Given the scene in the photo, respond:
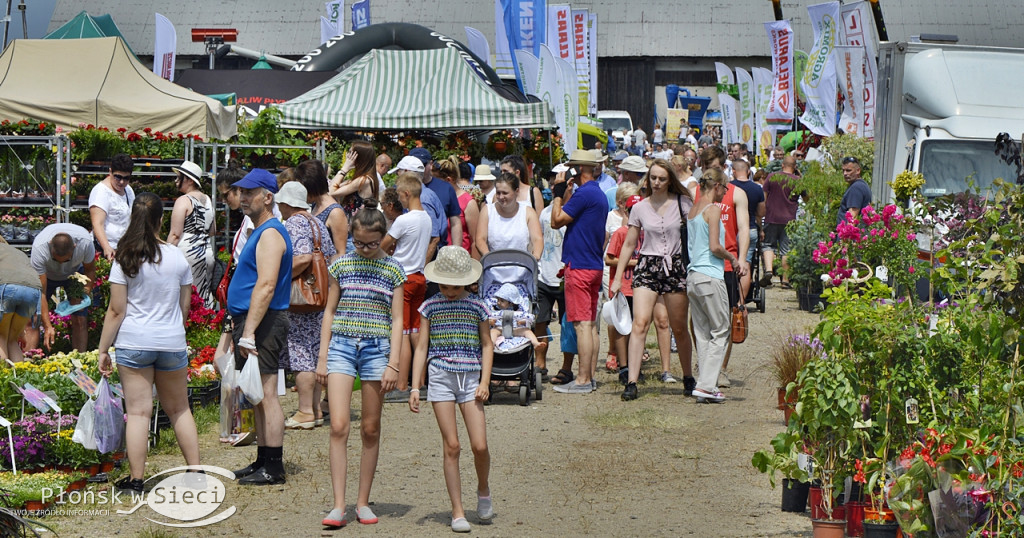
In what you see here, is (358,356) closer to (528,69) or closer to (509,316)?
(509,316)

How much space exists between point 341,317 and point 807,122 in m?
18.8

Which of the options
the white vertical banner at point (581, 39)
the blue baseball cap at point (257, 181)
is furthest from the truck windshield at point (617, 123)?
the blue baseball cap at point (257, 181)

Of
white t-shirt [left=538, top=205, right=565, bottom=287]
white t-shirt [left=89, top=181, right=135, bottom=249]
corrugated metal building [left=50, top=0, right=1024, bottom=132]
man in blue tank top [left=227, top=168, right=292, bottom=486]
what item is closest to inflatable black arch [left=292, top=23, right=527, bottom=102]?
white t-shirt [left=89, top=181, right=135, bottom=249]

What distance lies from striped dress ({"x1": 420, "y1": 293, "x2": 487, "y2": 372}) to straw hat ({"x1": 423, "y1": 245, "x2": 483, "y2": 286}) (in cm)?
14

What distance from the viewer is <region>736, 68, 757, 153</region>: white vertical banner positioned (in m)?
31.2

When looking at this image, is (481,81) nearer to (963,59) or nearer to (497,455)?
(963,59)

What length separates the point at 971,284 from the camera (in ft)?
18.2

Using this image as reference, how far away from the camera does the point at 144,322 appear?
6.58m

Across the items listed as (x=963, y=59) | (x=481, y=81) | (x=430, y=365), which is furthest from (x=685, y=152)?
(x=430, y=365)

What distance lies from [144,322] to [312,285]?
135cm

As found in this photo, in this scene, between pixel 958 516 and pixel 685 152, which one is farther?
pixel 685 152

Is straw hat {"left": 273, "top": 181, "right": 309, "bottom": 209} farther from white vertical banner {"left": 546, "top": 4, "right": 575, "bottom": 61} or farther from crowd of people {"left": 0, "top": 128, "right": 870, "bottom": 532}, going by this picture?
white vertical banner {"left": 546, "top": 4, "right": 575, "bottom": 61}

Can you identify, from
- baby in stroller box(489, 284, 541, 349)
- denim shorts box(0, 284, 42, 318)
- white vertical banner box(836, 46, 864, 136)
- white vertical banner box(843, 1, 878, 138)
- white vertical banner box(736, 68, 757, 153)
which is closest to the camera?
denim shorts box(0, 284, 42, 318)

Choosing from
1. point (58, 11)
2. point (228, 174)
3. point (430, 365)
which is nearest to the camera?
point (430, 365)
